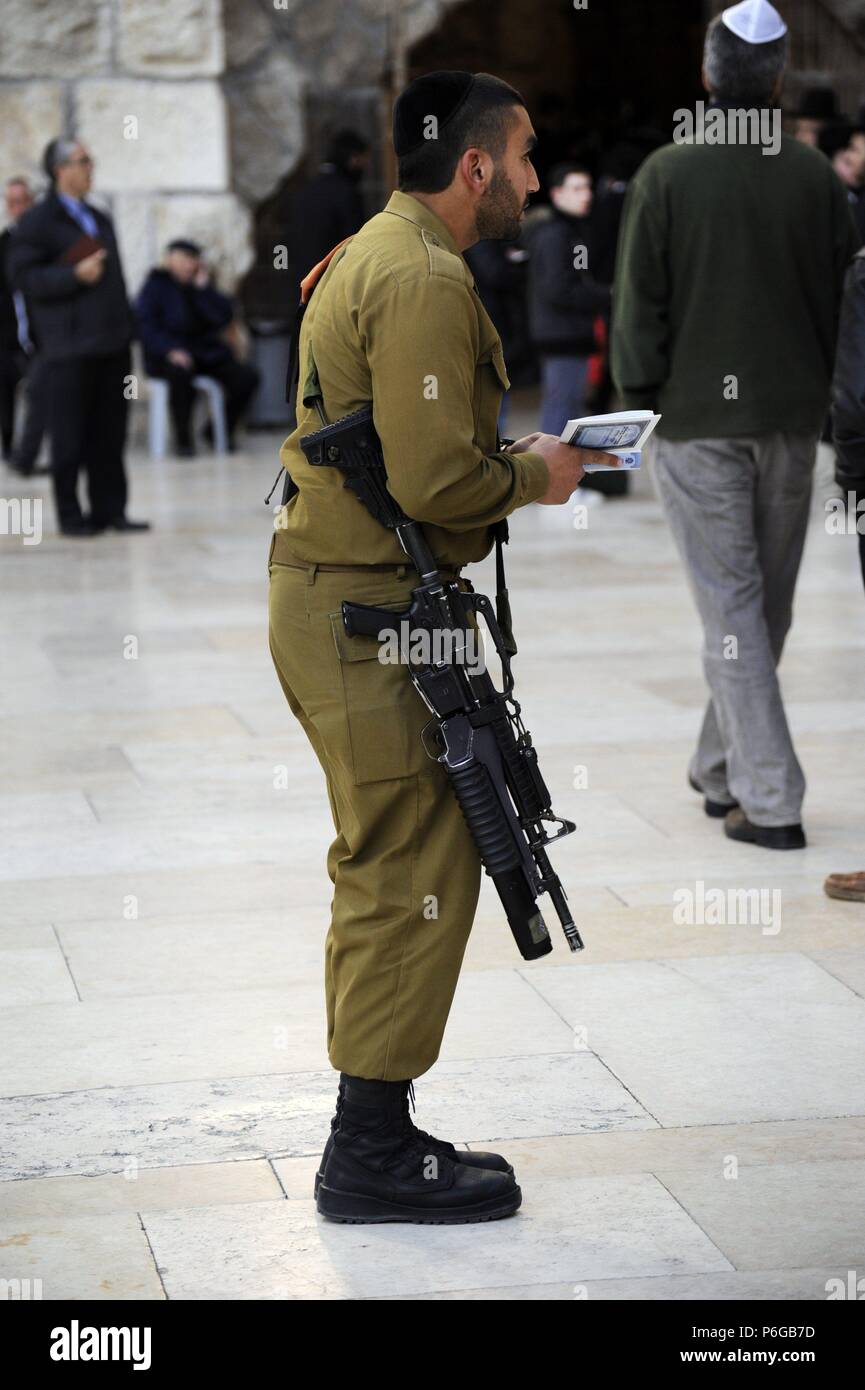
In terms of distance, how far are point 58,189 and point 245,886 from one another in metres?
6.65

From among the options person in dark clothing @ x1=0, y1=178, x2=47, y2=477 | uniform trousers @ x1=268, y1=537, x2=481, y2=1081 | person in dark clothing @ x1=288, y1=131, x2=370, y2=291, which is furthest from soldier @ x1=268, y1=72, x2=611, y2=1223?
person in dark clothing @ x1=288, y1=131, x2=370, y2=291

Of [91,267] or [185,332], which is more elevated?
[91,267]

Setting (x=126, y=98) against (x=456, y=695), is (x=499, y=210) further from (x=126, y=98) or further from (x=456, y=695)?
(x=126, y=98)

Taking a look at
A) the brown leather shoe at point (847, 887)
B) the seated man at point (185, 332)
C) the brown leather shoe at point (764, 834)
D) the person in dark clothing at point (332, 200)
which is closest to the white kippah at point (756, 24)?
the brown leather shoe at point (764, 834)

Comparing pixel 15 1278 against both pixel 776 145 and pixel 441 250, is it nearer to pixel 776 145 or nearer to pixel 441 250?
pixel 441 250

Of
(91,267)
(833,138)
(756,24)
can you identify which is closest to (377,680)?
(756,24)

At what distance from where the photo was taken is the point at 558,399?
11.9m

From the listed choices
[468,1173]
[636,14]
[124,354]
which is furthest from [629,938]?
[636,14]

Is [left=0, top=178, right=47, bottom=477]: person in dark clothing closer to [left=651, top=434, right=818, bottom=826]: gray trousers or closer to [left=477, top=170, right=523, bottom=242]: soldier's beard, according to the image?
[left=651, top=434, right=818, bottom=826]: gray trousers

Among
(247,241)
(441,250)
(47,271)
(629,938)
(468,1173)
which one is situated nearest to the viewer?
(441,250)

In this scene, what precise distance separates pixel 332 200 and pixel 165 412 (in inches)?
79.5

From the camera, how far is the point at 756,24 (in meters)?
5.26

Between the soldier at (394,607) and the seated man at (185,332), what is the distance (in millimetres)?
11775

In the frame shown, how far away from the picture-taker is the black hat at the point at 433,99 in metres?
3.19
